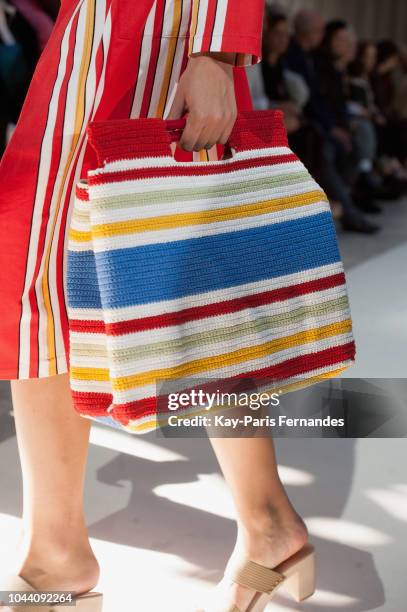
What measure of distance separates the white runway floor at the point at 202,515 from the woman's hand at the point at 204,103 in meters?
0.52

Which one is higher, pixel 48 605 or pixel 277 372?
pixel 277 372

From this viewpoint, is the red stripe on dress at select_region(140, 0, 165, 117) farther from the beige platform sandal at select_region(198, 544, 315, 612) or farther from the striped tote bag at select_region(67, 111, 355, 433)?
the beige platform sandal at select_region(198, 544, 315, 612)

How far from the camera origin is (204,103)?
0.76 metres

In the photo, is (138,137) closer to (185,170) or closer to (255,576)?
(185,170)

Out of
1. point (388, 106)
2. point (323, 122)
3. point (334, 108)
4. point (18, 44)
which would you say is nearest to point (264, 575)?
point (18, 44)

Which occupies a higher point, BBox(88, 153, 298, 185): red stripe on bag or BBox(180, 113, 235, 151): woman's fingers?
BBox(180, 113, 235, 151): woman's fingers

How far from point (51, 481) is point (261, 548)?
0.23 metres

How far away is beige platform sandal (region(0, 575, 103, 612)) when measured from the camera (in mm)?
870

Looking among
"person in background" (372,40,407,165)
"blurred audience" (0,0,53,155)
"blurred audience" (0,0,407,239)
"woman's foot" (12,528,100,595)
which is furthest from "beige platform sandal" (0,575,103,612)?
"person in background" (372,40,407,165)

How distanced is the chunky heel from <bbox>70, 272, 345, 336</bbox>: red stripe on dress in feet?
1.03

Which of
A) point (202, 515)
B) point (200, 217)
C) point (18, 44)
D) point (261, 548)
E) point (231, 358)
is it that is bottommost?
point (202, 515)

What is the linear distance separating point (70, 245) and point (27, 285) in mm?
106

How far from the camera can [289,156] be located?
2.76 feet

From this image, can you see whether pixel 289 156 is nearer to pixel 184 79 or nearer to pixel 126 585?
pixel 184 79
